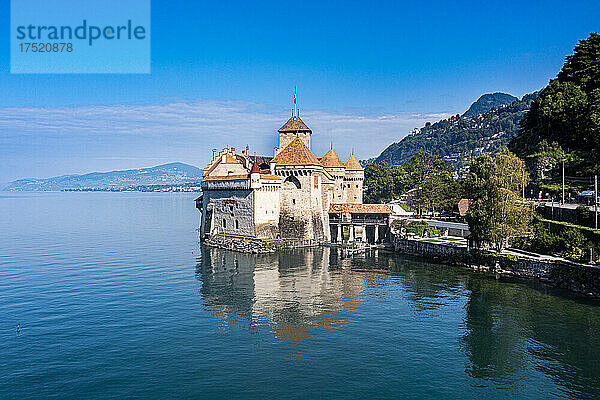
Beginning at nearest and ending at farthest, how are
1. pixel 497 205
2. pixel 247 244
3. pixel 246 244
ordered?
pixel 497 205 → pixel 247 244 → pixel 246 244

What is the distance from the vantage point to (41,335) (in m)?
Result: 29.2

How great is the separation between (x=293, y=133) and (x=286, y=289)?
3687 centimetres

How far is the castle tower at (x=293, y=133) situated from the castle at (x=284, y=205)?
599cm

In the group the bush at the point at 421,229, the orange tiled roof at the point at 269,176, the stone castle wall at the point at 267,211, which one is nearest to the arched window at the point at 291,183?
the stone castle wall at the point at 267,211

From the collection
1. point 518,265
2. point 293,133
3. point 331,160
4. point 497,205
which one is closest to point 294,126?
point 293,133

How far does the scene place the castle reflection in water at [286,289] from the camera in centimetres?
3186

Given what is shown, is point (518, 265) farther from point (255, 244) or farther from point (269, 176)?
point (269, 176)

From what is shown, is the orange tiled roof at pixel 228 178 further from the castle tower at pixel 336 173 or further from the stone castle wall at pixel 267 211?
the castle tower at pixel 336 173

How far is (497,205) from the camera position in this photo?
46156 millimetres

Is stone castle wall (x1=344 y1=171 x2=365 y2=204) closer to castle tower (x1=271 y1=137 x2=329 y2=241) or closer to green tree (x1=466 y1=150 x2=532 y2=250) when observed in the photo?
castle tower (x1=271 y1=137 x2=329 y2=241)

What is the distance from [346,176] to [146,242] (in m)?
33.3

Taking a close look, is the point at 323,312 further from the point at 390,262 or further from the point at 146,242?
the point at 146,242

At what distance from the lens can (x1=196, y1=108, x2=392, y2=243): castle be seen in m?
60.8

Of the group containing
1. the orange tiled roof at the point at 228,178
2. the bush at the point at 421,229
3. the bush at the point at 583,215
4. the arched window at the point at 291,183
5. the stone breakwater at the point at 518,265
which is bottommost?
the stone breakwater at the point at 518,265
